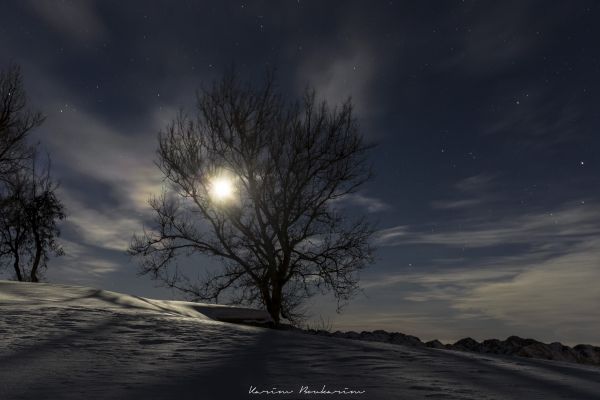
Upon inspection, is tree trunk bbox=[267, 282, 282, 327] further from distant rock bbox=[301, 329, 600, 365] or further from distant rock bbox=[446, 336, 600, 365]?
distant rock bbox=[446, 336, 600, 365]

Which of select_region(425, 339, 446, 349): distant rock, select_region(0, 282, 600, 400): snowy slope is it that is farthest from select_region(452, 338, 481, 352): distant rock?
select_region(0, 282, 600, 400): snowy slope

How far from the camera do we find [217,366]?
3648mm

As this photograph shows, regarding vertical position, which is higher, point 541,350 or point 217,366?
point 541,350

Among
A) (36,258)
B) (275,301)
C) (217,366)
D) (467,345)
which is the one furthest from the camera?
(36,258)

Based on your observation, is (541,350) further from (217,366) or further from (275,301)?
(217,366)

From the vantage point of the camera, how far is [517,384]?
358cm

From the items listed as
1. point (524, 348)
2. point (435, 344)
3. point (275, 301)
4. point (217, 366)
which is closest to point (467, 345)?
point (435, 344)

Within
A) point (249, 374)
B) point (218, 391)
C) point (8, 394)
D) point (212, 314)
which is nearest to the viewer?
point (8, 394)

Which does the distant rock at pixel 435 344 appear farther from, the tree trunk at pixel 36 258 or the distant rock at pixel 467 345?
the tree trunk at pixel 36 258

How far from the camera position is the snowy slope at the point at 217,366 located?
3049 millimetres

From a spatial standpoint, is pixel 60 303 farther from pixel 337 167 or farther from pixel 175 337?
pixel 337 167

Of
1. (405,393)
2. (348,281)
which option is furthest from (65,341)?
(348,281)

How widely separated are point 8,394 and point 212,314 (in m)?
8.19

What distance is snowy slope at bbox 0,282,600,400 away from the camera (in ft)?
10.0
